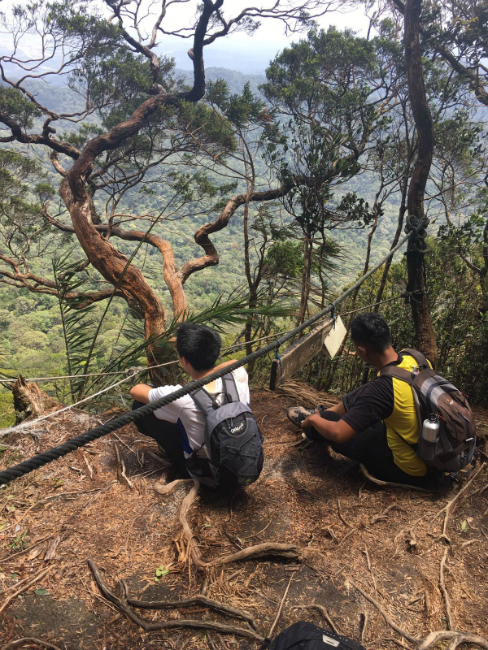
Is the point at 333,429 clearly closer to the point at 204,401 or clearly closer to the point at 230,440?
the point at 230,440

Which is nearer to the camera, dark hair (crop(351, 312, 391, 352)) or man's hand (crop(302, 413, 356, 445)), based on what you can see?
man's hand (crop(302, 413, 356, 445))

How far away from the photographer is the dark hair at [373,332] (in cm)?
222

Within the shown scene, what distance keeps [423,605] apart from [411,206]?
329 centimetres

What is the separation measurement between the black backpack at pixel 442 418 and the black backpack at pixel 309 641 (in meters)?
1.05

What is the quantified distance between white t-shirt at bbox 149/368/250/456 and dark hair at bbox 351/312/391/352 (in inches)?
27.9

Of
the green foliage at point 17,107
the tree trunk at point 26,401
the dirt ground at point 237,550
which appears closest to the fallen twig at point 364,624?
the dirt ground at point 237,550

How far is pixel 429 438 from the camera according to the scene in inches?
78.5

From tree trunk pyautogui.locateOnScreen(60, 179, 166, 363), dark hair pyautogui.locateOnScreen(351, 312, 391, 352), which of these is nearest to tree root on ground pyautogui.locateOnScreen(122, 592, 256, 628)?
dark hair pyautogui.locateOnScreen(351, 312, 391, 352)

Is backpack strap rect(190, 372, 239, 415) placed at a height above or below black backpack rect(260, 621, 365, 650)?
above

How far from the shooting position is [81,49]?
9.75m

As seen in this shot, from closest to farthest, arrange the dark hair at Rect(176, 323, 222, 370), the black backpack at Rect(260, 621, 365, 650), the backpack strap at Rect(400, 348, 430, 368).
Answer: the black backpack at Rect(260, 621, 365, 650)
the dark hair at Rect(176, 323, 222, 370)
the backpack strap at Rect(400, 348, 430, 368)

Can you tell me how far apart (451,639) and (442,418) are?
2.90ft

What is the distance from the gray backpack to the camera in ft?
6.44

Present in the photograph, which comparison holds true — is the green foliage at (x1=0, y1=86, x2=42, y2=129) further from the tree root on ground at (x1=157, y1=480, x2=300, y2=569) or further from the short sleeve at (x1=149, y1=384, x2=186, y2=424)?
the tree root on ground at (x1=157, y1=480, x2=300, y2=569)
